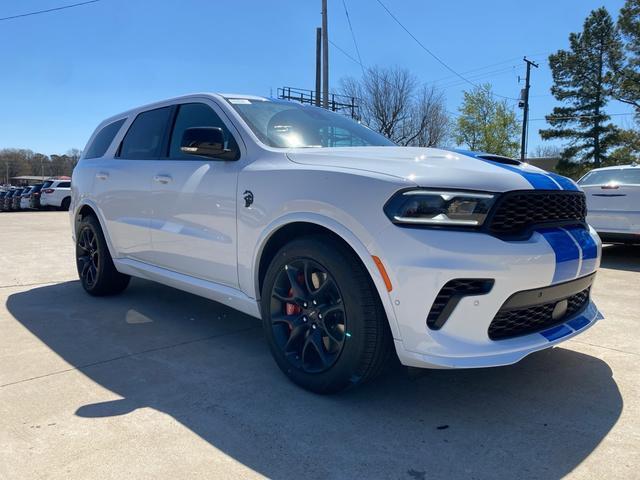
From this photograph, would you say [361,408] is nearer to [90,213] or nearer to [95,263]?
[95,263]

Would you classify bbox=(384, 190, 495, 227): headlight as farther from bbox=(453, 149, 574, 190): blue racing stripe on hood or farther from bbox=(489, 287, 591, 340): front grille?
bbox=(489, 287, 591, 340): front grille

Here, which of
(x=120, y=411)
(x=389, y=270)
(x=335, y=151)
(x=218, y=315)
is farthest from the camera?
(x=218, y=315)

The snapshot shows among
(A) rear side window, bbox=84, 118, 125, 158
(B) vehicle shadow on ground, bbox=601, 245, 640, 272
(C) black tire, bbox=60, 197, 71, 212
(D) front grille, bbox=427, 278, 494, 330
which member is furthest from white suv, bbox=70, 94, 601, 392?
(C) black tire, bbox=60, 197, 71, 212

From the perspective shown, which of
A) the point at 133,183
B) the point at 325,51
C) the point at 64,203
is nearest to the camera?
the point at 133,183

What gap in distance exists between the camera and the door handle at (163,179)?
151 inches

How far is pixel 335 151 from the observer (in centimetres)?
300

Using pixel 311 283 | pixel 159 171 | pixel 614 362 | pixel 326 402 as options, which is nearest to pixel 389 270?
pixel 311 283

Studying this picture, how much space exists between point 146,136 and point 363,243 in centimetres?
279

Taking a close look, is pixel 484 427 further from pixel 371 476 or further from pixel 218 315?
pixel 218 315

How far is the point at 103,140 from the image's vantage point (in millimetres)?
5199

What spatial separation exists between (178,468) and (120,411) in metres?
0.67

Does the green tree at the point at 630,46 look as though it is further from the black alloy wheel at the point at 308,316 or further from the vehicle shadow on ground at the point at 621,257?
the black alloy wheel at the point at 308,316

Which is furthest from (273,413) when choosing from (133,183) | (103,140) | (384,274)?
(103,140)

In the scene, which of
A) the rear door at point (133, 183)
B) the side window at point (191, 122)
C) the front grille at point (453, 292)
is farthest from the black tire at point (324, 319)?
the rear door at point (133, 183)
